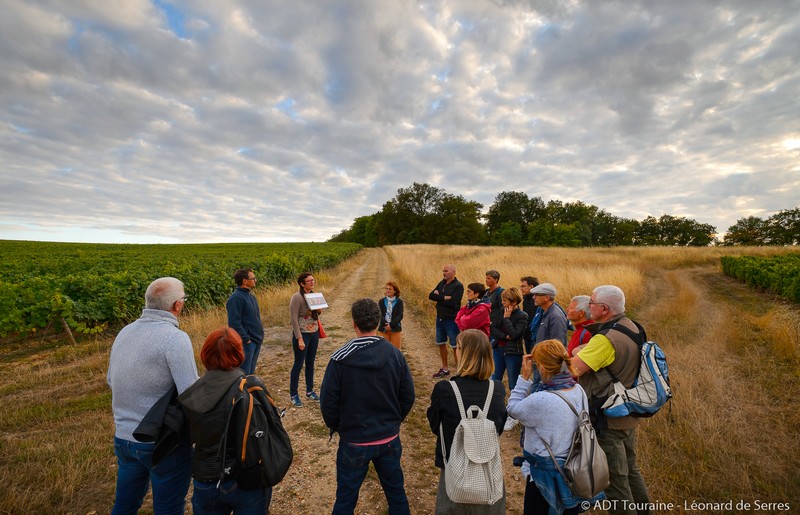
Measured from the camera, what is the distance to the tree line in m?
71.1

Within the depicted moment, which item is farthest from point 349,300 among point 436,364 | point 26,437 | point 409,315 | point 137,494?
point 137,494

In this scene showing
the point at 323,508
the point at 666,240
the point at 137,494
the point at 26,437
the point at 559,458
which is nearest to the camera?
the point at 559,458

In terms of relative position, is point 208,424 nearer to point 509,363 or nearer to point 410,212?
point 509,363

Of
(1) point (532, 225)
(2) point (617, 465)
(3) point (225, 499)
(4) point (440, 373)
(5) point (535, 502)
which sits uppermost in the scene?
(1) point (532, 225)

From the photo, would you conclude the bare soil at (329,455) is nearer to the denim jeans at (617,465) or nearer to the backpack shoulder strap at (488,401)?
the denim jeans at (617,465)

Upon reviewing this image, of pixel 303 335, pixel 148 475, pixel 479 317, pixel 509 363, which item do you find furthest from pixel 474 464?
pixel 303 335

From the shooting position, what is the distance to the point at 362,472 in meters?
2.69

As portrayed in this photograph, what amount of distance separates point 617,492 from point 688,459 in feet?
5.96

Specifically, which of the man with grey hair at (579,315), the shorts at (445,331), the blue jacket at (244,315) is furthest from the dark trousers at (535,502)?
the blue jacket at (244,315)

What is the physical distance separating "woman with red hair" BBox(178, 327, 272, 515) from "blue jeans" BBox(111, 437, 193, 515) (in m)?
0.32

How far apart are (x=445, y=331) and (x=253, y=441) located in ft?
17.2

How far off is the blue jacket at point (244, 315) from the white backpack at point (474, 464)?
13.3ft

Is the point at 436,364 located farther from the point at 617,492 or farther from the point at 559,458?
the point at 559,458

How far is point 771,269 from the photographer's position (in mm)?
14133
